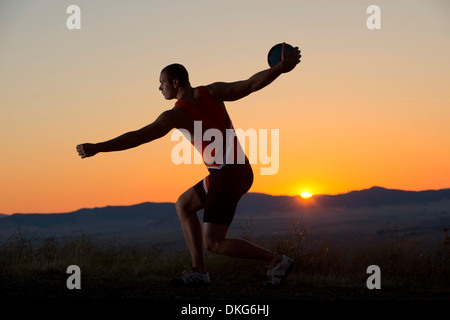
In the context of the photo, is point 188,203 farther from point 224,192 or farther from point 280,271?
point 280,271

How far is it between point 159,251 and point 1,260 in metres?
2.11

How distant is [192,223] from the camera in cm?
622

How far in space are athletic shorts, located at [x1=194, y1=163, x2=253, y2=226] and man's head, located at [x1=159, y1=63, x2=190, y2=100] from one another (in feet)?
2.83

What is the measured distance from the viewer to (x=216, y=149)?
19.0ft

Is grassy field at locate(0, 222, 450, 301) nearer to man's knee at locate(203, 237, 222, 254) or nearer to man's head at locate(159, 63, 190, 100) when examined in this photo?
man's knee at locate(203, 237, 222, 254)

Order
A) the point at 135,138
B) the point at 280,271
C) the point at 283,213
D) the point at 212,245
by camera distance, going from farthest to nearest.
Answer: the point at 283,213 → the point at 280,271 → the point at 212,245 → the point at 135,138

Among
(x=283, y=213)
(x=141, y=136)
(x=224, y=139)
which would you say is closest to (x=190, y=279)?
(x=224, y=139)

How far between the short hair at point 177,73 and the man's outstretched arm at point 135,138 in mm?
409

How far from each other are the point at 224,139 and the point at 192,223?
986mm

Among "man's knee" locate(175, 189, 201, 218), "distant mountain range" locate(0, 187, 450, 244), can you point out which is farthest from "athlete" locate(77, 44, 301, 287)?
"distant mountain range" locate(0, 187, 450, 244)

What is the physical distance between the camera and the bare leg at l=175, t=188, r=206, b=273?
20.2ft
